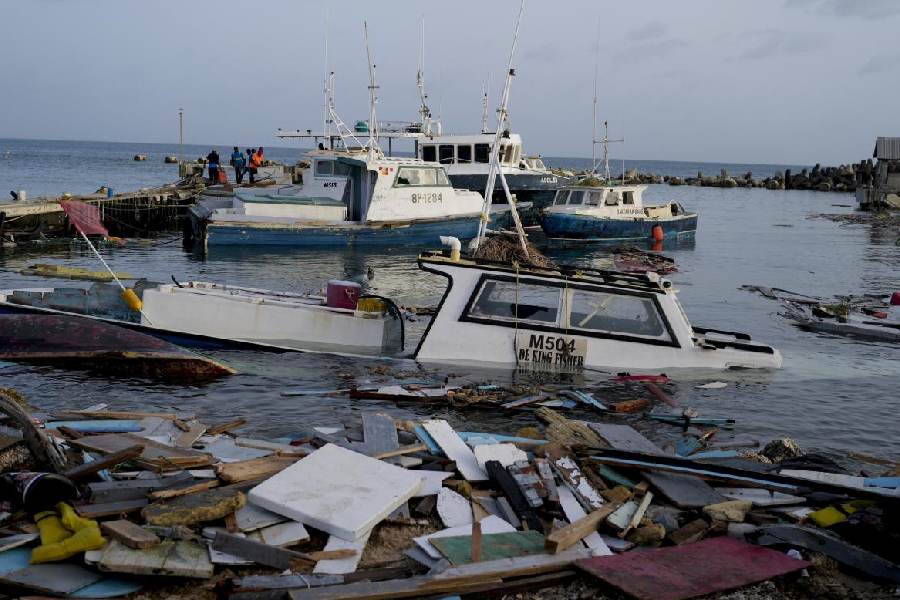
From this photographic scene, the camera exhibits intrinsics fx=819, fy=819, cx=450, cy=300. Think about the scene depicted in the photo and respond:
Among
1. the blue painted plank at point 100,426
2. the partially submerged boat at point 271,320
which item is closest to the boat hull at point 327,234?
the partially submerged boat at point 271,320

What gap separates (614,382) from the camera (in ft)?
38.2

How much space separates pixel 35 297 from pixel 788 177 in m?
99.2

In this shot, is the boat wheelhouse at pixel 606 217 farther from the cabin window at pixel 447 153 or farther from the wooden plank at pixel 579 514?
the wooden plank at pixel 579 514

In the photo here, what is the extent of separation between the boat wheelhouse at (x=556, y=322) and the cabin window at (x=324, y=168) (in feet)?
70.9

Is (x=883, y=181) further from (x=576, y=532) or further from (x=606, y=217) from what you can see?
(x=576, y=532)

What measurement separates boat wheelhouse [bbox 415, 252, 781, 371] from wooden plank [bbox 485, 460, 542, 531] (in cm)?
459

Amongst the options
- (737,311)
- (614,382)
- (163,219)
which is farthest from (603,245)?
(614,382)

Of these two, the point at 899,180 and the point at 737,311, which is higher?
the point at 899,180

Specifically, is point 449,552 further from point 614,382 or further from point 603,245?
point 603,245

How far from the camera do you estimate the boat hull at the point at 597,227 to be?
35250 millimetres

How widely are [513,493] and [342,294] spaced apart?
282 inches

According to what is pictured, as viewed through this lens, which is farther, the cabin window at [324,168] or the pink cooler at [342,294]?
the cabin window at [324,168]

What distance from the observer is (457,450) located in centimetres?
766

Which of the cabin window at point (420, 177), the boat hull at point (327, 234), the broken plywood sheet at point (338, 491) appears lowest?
the broken plywood sheet at point (338, 491)
